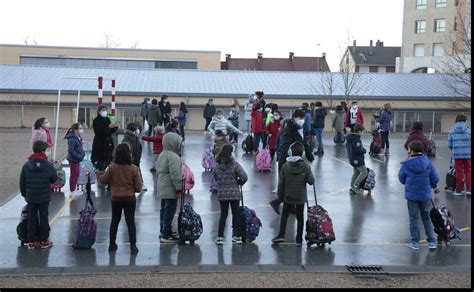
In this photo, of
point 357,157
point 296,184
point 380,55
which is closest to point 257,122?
point 357,157

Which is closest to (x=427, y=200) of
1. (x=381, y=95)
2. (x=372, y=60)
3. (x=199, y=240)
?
(x=199, y=240)

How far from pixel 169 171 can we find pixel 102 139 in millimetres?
5123

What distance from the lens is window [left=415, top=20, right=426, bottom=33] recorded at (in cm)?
7169

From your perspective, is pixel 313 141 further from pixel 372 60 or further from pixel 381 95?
pixel 372 60

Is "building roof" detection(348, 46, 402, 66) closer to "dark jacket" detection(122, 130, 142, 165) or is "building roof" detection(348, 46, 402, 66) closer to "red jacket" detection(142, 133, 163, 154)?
"red jacket" detection(142, 133, 163, 154)

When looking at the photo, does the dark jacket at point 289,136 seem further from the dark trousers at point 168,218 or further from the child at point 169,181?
the dark trousers at point 168,218

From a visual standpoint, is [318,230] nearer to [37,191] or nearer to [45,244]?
[45,244]

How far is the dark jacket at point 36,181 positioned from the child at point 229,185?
269 cm

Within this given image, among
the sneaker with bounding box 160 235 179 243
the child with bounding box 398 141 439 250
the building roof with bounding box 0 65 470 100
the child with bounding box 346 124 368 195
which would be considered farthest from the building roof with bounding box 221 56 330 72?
the sneaker with bounding box 160 235 179 243

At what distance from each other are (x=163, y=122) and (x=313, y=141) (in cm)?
589

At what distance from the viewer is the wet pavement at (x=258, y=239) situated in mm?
9281

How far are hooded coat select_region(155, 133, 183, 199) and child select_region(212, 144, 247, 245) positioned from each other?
2.12 feet

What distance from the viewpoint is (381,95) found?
133 feet

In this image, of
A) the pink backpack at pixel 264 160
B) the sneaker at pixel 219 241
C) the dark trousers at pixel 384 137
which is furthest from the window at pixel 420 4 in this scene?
the sneaker at pixel 219 241
